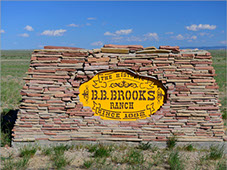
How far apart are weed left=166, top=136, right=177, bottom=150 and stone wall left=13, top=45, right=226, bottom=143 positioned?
109 mm

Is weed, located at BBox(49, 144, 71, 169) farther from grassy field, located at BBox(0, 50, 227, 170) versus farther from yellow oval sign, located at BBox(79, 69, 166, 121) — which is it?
yellow oval sign, located at BBox(79, 69, 166, 121)

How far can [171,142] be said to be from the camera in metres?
6.32

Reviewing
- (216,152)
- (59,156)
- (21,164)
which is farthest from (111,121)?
(216,152)

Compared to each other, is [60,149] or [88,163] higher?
[60,149]

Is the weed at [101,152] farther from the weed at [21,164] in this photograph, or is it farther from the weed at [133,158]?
the weed at [21,164]

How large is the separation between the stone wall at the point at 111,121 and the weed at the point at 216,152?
24 cm

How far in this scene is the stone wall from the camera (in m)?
6.30

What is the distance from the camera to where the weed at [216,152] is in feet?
19.0

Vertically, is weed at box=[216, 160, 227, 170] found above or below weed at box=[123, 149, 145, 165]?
below

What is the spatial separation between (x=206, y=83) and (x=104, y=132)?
2786mm

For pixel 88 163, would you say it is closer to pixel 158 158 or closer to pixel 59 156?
pixel 59 156

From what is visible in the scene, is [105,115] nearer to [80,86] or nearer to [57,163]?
[80,86]

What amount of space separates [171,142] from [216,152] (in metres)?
1.04

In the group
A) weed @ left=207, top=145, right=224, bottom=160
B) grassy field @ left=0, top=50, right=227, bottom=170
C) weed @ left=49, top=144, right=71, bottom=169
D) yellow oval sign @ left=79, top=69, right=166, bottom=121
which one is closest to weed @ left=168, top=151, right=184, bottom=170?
grassy field @ left=0, top=50, right=227, bottom=170
